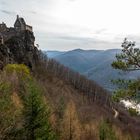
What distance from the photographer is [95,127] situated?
10831 centimetres

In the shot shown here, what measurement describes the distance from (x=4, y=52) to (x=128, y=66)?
128 meters

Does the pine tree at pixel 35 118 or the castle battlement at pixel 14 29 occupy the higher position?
the castle battlement at pixel 14 29

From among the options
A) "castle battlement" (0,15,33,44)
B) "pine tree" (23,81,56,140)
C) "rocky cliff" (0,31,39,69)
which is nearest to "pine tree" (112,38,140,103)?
"pine tree" (23,81,56,140)

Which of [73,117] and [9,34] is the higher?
[9,34]

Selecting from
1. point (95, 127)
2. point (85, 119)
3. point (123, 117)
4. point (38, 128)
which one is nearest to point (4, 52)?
point (85, 119)

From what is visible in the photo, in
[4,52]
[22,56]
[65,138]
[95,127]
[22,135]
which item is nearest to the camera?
[22,135]

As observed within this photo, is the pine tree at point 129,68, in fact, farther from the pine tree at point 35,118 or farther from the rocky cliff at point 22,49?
the rocky cliff at point 22,49

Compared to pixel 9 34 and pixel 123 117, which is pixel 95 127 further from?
pixel 123 117

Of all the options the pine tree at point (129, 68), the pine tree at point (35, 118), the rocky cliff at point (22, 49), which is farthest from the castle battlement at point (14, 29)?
the pine tree at point (129, 68)

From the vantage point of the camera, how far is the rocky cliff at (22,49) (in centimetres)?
16162

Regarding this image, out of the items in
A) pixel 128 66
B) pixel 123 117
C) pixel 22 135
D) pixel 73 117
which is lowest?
pixel 123 117

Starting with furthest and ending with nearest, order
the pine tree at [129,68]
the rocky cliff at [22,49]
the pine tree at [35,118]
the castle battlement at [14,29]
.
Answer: the castle battlement at [14,29]
the rocky cliff at [22,49]
the pine tree at [35,118]
the pine tree at [129,68]

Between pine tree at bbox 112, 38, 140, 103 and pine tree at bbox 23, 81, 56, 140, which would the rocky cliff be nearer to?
pine tree at bbox 23, 81, 56, 140

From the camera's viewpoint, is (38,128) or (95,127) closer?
(38,128)
